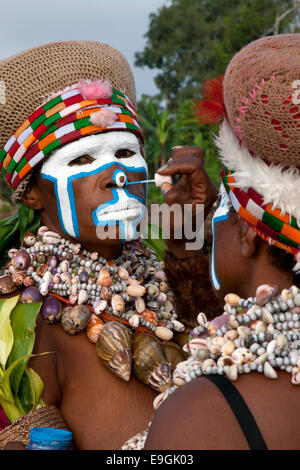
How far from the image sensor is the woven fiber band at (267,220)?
1.62 meters

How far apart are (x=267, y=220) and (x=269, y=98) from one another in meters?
0.35

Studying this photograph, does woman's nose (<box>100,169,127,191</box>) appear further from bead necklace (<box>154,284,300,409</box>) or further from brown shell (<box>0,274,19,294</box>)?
bead necklace (<box>154,284,300,409</box>)

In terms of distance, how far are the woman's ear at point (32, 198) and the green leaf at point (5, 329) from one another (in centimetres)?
54

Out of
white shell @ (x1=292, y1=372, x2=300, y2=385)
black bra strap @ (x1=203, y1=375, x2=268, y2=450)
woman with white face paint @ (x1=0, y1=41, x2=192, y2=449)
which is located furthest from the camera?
woman with white face paint @ (x1=0, y1=41, x2=192, y2=449)

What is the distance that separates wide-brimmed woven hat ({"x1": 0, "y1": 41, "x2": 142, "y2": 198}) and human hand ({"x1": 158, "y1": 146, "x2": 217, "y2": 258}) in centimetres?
33

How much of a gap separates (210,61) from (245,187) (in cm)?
3220

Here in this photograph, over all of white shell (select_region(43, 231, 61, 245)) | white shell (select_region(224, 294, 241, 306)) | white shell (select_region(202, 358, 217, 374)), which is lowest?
white shell (select_region(43, 231, 61, 245))

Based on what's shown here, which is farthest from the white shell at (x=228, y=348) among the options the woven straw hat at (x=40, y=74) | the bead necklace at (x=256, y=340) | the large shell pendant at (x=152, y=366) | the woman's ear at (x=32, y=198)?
the woven straw hat at (x=40, y=74)

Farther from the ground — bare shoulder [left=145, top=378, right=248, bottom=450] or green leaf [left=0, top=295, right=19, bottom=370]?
bare shoulder [left=145, top=378, right=248, bottom=450]

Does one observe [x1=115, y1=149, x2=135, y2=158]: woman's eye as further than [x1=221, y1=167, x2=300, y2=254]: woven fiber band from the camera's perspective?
Yes

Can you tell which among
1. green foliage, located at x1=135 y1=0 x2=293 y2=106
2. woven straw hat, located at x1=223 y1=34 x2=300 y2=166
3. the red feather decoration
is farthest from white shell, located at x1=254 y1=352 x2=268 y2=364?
green foliage, located at x1=135 y1=0 x2=293 y2=106

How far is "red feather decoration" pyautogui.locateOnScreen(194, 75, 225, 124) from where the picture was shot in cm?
201

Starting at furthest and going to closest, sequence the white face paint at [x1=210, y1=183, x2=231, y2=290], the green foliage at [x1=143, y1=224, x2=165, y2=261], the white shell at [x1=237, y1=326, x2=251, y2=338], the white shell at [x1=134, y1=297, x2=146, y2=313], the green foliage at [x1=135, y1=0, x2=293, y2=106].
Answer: the green foliage at [x1=135, y1=0, x2=293, y2=106] < the green foliage at [x1=143, y1=224, x2=165, y2=261] < the white shell at [x1=134, y1=297, x2=146, y2=313] < the white face paint at [x1=210, y1=183, x2=231, y2=290] < the white shell at [x1=237, y1=326, x2=251, y2=338]

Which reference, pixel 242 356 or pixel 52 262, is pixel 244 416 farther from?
pixel 52 262
